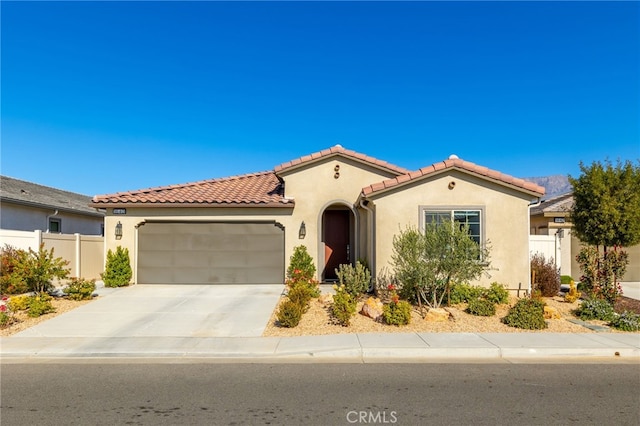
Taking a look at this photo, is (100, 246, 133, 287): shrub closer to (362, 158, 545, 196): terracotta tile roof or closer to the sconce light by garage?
the sconce light by garage

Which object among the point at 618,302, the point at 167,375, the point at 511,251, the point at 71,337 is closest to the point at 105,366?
the point at 167,375

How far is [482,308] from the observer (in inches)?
398

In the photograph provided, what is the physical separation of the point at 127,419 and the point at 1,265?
11.1 meters

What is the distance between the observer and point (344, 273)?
1178cm

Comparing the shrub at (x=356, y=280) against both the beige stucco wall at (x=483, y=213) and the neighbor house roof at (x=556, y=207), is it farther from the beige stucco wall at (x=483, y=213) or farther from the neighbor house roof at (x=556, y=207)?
the neighbor house roof at (x=556, y=207)

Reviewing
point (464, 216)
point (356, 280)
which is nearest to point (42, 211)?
point (356, 280)

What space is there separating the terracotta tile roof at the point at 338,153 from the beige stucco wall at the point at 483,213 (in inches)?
120

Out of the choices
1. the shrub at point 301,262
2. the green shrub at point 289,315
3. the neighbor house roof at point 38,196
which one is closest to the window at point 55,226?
the neighbor house roof at point 38,196

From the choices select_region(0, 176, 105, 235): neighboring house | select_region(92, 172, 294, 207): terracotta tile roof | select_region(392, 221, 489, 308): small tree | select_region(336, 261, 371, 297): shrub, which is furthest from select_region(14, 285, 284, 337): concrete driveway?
select_region(0, 176, 105, 235): neighboring house

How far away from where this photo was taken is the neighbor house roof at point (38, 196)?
1775cm

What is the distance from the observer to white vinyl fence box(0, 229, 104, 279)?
1431cm

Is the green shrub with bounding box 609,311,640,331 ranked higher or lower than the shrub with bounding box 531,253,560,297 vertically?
lower

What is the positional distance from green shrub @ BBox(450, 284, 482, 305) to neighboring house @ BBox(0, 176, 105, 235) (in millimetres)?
16436

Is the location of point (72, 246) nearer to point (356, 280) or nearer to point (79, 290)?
point (79, 290)
